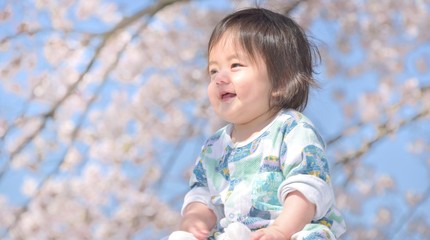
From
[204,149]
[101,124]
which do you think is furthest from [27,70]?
[204,149]

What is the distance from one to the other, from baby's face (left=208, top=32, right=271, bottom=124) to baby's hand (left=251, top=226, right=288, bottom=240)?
0.39 m

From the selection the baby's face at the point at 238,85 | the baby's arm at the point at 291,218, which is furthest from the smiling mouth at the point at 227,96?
the baby's arm at the point at 291,218

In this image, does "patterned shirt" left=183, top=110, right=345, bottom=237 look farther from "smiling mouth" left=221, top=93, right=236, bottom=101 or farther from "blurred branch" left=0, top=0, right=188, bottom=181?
"blurred branch" left=0, top=0, right=188, bottom=181

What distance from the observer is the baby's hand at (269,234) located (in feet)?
6.51

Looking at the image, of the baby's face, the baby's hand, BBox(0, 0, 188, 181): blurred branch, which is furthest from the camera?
BBox(0, 0, 188, 181): blurred branch

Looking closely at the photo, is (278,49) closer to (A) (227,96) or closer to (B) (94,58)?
(A) (227,96)

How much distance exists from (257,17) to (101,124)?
319cm

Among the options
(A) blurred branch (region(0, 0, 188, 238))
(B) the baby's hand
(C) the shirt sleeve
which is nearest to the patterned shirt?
(C) the shirt sleeve

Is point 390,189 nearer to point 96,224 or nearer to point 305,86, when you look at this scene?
point 96,224

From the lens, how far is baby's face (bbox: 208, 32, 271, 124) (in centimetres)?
225

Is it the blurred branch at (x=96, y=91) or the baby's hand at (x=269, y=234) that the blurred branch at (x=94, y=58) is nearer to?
the blurred branch at (x=96, y=91)

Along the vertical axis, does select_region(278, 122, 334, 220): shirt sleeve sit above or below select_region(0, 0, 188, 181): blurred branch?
below

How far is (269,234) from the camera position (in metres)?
2.00

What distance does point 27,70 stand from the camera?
17.5 feet
